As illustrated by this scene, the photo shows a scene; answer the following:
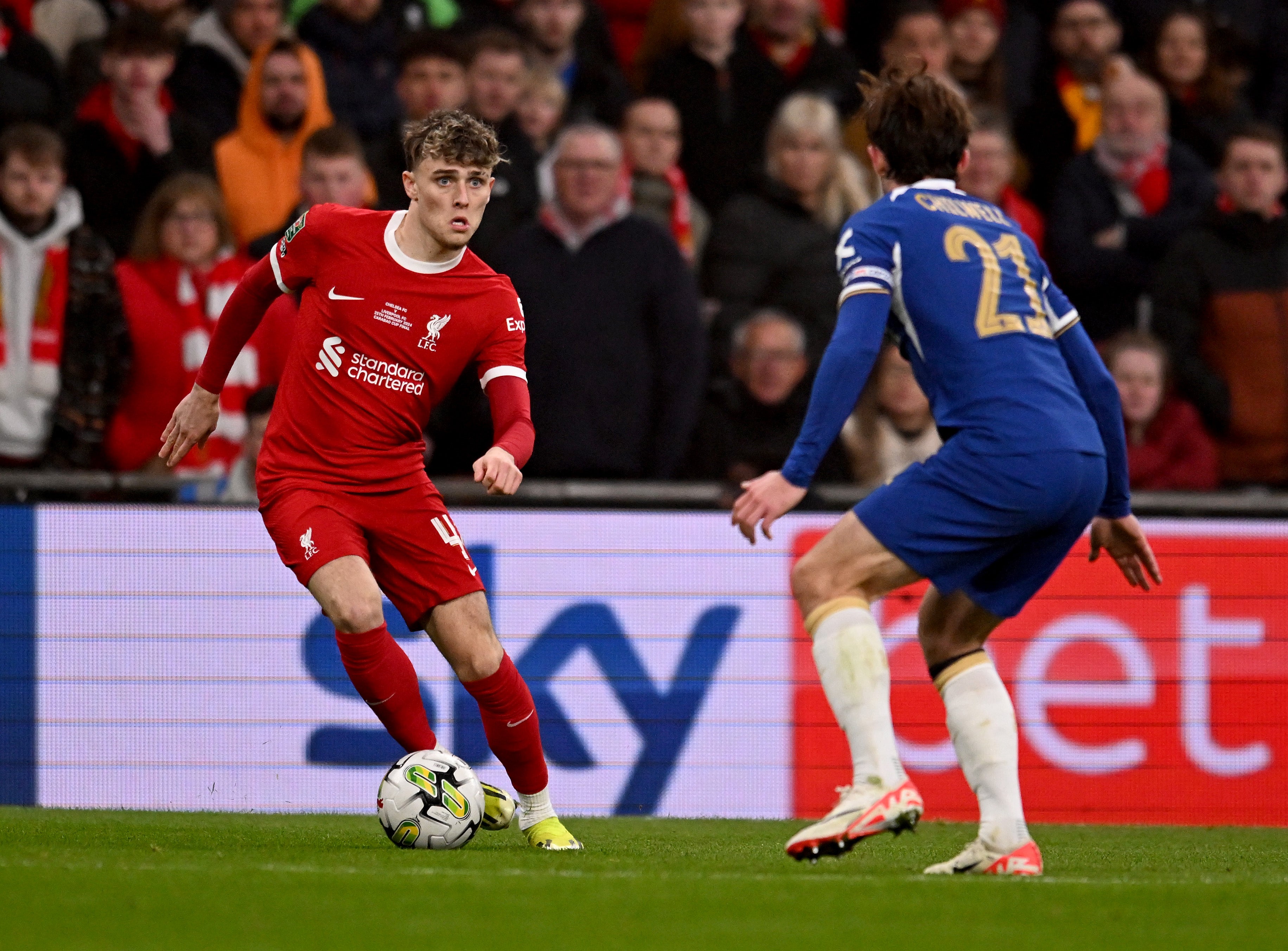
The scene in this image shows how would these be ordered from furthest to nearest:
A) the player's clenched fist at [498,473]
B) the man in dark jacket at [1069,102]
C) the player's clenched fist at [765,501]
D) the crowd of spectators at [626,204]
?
the man in dark jacket at [1069,102] → the crowd of spectators at [626,204] → the player's clenched fist at [498,473] → the player's clenched fist at [765,501]

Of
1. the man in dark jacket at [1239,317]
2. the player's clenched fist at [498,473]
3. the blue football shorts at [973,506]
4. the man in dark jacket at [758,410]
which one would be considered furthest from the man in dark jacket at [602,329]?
the blue football shorts at [973,506]

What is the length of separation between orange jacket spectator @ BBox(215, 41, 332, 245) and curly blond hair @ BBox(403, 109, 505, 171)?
394 centimetres

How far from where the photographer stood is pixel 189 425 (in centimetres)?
642

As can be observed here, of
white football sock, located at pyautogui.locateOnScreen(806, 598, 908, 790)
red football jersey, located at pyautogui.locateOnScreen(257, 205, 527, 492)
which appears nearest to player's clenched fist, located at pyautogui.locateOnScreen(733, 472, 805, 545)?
white football sock, located at pyautogui.locateOnScreen(806, 598, 908, 790)

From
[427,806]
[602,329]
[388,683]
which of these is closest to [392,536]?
[388,683]

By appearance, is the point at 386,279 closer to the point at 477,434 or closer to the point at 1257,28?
the point at 477,434

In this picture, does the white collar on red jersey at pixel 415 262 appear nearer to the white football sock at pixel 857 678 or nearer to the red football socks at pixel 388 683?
the red football socks at pixel 388 683

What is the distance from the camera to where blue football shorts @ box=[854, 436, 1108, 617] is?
5121mm

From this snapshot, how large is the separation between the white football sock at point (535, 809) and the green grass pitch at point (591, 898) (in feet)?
0.31

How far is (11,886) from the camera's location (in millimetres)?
4902

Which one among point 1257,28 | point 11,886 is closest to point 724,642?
point 11,886

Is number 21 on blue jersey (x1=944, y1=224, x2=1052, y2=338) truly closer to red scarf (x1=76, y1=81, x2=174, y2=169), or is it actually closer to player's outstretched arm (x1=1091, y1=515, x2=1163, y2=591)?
player's outstretched arm (x1=1091, y1=515, x2=1163, y2=591)

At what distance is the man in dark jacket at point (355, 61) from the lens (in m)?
10.6

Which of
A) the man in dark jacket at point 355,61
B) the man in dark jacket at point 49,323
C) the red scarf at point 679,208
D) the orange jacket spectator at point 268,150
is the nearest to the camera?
the man in dark jacket at point 49,323
